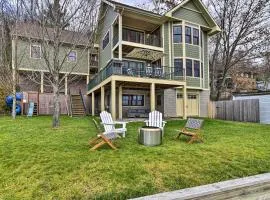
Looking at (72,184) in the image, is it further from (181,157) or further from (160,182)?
(181,157)

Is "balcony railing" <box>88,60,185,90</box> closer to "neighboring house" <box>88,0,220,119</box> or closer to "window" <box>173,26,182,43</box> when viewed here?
"neighboring house" <box>88,0,220,119</box>

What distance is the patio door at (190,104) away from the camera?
20.5 m

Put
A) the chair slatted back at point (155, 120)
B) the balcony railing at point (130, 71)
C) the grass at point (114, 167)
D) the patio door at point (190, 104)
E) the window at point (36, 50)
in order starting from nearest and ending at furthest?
1. the grass at point (114, 167)
2. the chair slatted back at point (155, 120)
3. the window at point (36, 50)
4. the balcony railing at point (130, 71)
5. the patio door at point (190, 104)

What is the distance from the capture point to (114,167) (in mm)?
5359

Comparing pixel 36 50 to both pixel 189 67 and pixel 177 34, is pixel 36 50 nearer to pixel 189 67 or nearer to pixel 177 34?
pixel 177 34

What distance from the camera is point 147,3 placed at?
3050cm

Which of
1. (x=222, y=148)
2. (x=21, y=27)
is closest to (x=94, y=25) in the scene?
(x=21, y=27)

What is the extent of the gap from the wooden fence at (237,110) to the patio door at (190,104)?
4.27 ft

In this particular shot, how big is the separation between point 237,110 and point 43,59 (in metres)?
15.6

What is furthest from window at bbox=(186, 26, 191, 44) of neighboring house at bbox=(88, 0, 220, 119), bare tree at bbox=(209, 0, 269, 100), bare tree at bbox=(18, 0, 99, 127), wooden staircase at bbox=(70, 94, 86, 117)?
bare tree at bbox=(18, 0, 99, 127)

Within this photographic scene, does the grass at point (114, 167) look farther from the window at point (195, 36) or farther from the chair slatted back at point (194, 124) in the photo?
the window at point (195, 36)

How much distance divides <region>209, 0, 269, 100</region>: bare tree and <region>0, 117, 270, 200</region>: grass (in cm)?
2013

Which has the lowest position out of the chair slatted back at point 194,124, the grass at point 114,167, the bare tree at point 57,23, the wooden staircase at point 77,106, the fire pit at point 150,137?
the grass at point 114,167

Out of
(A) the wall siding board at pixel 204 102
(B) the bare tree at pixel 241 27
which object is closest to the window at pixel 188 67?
(A) the wall siding board at pixel 204 102
